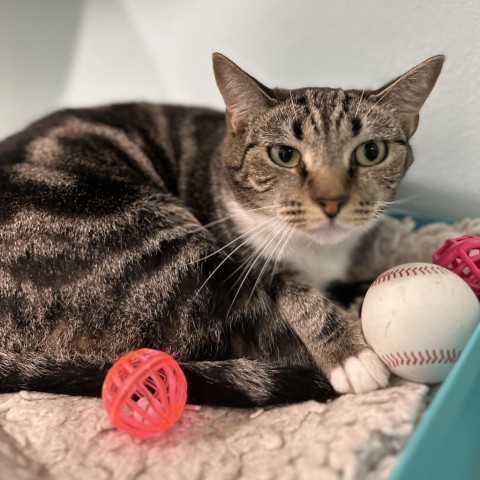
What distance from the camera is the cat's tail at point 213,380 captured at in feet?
3.75

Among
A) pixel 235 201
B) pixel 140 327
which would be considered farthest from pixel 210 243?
pixel 140 327

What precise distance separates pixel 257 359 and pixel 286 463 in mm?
327

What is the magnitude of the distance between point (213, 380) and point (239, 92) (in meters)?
0.75

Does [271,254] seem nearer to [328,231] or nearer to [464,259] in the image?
[328,231]

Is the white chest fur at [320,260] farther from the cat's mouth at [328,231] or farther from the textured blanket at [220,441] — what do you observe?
the textured blanket at [220,441]

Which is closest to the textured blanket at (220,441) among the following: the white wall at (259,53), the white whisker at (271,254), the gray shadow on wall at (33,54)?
the white whisker at (271,254)

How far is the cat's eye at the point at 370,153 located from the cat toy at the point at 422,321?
29cm

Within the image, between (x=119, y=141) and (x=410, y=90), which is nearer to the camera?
(x=410, y=90)

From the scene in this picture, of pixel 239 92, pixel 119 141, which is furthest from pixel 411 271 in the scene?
pixel 119 141

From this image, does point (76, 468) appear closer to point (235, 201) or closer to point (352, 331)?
point (352, 331)

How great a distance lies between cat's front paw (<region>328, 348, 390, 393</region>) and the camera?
1.13 metres

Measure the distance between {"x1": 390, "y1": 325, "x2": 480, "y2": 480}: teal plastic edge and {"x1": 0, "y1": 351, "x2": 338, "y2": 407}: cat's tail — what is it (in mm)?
256

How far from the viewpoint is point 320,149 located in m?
1.22

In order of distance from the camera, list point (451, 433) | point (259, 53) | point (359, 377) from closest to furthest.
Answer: point (451, 433) < point (359, 377) < point (259, 53)
